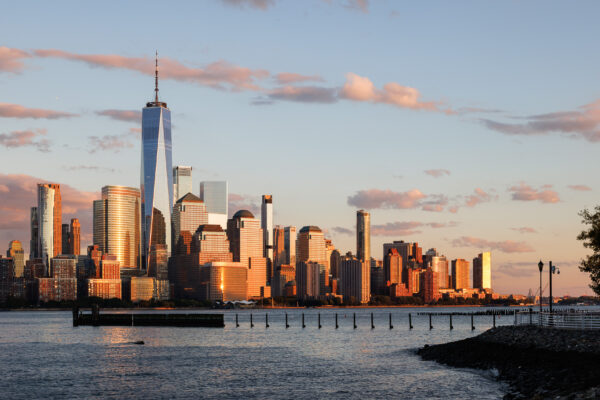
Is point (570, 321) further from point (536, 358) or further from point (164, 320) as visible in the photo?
point (164, 320)

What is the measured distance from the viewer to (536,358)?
61.2 m

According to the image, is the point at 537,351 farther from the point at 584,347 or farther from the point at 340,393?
the point at 340,393

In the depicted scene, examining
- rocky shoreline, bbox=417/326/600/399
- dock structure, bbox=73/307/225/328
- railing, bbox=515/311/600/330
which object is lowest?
dock structure, bbox=73/307/225/328

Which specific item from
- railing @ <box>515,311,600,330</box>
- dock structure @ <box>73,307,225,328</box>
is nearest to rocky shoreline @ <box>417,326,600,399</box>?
railing @ <box>515,311,600,330</box>

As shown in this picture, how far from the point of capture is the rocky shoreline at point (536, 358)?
4756 centimetres

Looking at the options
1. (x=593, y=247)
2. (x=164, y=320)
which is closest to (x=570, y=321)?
(x=593, y=247)

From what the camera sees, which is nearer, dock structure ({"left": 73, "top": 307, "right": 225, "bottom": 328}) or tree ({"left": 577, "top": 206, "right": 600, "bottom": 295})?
tree ({"left": 577, "top": 206, "right": 600, "bottom": 295})

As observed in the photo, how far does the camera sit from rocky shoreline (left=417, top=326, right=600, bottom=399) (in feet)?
156

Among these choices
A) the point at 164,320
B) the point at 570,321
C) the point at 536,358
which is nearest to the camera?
the point at 536,358

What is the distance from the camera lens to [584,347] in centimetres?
5909

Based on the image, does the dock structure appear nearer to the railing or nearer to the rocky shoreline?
the rocky shoreline

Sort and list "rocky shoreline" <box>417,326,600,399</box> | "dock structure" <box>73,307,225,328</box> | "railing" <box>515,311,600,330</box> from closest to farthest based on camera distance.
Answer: "rocky shoreline" <box>417,326,600,399</box>
"railing" <box>515,311,600,330</box>
"dock structure" <box>73,307,225,328</box>

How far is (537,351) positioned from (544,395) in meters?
17.6

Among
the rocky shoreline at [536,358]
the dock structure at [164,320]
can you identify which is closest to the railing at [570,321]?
the rocky shoreline at [536,358]
